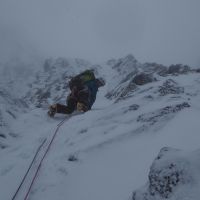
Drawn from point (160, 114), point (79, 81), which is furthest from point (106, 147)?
point (79, 81)

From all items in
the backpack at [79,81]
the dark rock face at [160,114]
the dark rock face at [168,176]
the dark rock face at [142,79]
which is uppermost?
the dark rock face at [168,176]

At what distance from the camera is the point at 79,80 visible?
1310 centimetres

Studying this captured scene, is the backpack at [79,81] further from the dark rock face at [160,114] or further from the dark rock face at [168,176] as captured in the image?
the dark rock face at [168,176]

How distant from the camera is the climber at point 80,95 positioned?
39.8 ft

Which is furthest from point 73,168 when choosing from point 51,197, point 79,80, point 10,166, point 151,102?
point 79,80

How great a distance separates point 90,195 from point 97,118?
3.92 meters

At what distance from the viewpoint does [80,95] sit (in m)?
12.5

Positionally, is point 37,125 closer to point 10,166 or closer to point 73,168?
point 10,166

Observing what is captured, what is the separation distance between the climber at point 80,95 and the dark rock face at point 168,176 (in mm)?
7982

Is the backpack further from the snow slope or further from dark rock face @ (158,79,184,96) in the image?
dark rock face @ (158,79,184,96)

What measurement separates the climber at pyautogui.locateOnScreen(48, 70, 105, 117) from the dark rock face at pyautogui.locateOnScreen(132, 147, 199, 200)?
7.98 meters

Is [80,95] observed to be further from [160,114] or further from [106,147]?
[106,147]

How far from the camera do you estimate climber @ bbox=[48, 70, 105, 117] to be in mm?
12134

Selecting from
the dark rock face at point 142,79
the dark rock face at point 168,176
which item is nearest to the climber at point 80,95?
the dark rock face at point 142,79
